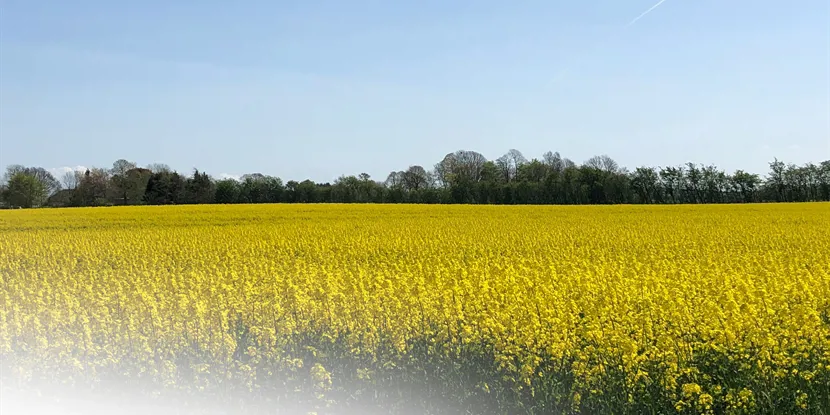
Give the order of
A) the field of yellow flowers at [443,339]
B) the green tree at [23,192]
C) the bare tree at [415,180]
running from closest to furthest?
the field of yellow flowers at [443,339] → the green tree at [23,192] → the bare tree at [415,180]

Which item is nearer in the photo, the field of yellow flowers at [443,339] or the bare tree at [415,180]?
the field of yellow flowers at [443,339]

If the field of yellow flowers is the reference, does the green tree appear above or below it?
above

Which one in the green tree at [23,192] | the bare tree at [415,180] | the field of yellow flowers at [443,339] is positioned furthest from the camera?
the bare tree at [415,180]

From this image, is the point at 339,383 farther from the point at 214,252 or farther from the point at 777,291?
the point at 214,252

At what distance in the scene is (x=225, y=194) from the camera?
76.1m

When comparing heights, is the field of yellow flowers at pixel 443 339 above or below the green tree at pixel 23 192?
below

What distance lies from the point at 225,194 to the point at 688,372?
74.6 metres

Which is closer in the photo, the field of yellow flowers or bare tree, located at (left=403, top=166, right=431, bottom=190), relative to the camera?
the field of yellow flowers

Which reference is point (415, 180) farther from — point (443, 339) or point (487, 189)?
point (443, 339)

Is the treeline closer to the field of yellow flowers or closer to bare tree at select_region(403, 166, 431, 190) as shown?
bare tree at select_region(403, 166, 431, 190)

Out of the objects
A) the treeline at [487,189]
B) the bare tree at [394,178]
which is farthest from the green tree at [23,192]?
the bare tree at [394,178]

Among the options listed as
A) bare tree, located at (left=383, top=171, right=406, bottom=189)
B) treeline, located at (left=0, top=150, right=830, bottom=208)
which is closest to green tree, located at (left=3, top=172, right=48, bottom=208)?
treeline, located at (left=0, top=150, right=830, bottom=208)

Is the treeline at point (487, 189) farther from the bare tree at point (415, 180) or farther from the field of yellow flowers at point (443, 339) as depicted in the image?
the field of yellow flowers at point (443, 339)

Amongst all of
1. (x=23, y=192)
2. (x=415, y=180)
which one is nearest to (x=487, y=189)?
(x=415, y=180)
